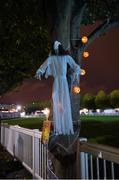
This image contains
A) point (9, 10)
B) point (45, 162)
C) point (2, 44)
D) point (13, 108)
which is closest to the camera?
point (45, 162)

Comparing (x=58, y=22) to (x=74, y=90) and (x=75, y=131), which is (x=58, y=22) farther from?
(x=75, y=131)

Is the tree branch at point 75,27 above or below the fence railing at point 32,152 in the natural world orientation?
above

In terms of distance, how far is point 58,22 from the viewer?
7078 millimetres

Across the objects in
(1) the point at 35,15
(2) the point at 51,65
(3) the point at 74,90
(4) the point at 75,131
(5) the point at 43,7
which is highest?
(1) the point at 35,15

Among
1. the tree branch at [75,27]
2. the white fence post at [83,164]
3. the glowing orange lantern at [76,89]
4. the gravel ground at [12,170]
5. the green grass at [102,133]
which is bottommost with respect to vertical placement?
the gravel ground at [12,170]

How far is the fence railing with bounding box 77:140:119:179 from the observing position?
3.94 meters

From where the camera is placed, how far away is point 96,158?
4.47 meters

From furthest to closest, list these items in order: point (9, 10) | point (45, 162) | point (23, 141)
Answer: point (9, 10), point (23, 141), point (45, 162)

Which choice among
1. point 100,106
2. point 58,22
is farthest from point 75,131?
point 100,106

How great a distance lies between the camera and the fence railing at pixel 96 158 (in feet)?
12.9

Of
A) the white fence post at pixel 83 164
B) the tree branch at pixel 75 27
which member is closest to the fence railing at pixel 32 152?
the white fence post at pixel 83 164

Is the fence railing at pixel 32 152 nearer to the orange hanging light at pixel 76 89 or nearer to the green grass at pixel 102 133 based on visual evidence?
the orange hanging light at pixel 76 89

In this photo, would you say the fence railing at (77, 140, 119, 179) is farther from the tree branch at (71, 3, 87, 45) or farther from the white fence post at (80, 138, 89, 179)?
the tree branch at (71, 3, 87, 45)

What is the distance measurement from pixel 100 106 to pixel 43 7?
114 m
